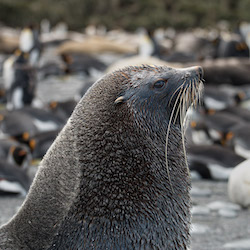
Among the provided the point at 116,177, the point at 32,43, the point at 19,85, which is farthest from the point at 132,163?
the point at 32,43

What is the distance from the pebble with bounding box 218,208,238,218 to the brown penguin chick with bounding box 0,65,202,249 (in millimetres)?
2141

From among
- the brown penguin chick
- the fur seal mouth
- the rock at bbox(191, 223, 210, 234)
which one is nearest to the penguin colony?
the rock at bbox(191, 223, 210, 234)

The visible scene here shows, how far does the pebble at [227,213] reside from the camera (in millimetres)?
4559

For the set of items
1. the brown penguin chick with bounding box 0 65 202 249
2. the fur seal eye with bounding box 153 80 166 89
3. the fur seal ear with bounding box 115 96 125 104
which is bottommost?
the brown penguin chick with bounding box 0 65 202 249

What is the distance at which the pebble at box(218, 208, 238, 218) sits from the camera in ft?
15.0

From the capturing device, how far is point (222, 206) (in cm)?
479

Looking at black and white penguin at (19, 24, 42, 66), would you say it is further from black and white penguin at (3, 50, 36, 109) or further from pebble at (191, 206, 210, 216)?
pebble at (191, 206, 210, 216)

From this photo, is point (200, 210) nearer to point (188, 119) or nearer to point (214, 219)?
point (214, 219)

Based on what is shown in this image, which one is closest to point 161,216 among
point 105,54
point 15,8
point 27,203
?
point 27,203

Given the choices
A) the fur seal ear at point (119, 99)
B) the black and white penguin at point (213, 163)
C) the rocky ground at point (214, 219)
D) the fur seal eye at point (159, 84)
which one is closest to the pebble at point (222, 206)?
the rocky ground at point (214, 219)

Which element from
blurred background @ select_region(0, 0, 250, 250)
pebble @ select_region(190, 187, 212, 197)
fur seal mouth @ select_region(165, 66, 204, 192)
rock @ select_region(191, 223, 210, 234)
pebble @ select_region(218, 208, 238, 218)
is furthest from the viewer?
pebble @ select_region(190, 187, 212, 197)

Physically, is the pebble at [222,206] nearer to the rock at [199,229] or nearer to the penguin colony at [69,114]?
the rock at [199,229]

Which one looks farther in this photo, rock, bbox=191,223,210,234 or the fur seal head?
rock, bbox=191,223,210,234

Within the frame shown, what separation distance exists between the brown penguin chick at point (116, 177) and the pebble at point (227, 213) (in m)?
2.14
